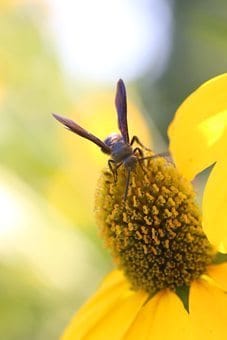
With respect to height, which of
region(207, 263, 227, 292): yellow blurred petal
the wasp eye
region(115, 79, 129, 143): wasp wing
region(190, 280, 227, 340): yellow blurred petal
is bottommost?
region(190, 280, 227, 340): yellow blurred petal

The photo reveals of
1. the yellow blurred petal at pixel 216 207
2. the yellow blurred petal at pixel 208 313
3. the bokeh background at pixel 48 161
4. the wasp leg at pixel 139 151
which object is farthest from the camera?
the bokeh background at pixel 48 161

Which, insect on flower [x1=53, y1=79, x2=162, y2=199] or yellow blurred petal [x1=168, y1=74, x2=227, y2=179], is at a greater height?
insect on flower [x1=53, y1=79, x2=162, y2=199]

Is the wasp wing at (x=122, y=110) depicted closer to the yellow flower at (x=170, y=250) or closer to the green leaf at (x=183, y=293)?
the yellow flower at (x=170, y=250)

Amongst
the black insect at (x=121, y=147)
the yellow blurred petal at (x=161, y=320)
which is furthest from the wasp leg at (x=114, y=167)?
the yellow blurred petal at (x=161, y=320)

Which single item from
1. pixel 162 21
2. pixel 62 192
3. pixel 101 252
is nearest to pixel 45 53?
pixel 62 192

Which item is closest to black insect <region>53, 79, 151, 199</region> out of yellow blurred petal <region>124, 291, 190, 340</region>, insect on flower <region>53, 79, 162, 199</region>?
insect on flower <region>53, 79, 162, 199</region>

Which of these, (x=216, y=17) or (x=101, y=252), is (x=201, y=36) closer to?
(x=216, y=17)

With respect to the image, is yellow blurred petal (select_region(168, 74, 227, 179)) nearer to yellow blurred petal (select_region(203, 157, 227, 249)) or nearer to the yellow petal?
yellow blurred petal (select_region(203, 157, 227, 249))
